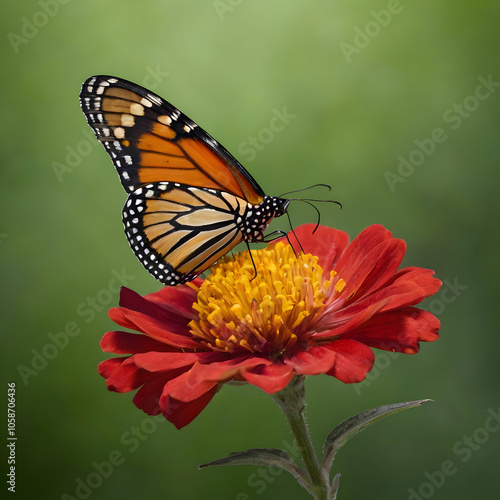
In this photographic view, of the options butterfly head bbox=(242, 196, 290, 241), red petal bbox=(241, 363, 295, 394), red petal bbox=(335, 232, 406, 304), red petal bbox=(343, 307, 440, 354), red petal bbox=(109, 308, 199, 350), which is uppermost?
butterfly head bbox=(242, 196, 290, 241)

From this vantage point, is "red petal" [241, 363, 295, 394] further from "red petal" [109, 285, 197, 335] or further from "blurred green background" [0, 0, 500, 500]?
"blurred green background" [0, 0, 500, 500]

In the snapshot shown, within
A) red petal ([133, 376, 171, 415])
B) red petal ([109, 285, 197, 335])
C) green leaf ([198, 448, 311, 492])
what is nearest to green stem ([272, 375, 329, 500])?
green leaf ([198, 448, 311, 492])

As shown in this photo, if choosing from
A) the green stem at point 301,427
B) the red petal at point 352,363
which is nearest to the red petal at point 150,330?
the green stem at point 301,427

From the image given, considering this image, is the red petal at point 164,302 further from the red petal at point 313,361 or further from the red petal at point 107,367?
the red petal at point 313,361

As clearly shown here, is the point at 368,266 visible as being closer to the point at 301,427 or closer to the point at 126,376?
the point at 301,427

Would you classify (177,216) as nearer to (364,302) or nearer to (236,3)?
(364,302)

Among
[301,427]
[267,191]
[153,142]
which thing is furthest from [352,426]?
[267,191]

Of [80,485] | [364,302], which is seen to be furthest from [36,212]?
[364,302]

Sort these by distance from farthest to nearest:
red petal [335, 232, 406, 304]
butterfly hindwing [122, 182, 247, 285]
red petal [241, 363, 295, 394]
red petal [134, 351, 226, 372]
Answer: butterfly hindwing [122, 182, 247, 285] < red petal [335, 232, 406, 304] < red petal [134, 351, 226, 372] < red petal [241, 363, 295, 394]
